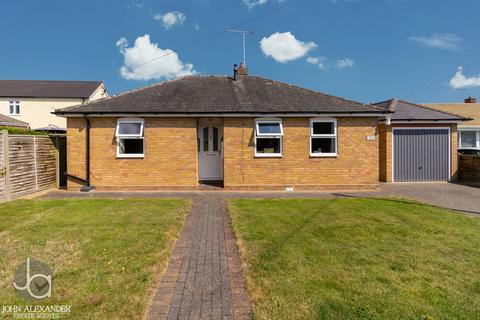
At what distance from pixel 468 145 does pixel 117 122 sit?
836 inches

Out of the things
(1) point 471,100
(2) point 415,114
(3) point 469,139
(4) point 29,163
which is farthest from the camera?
(1) point 471,100

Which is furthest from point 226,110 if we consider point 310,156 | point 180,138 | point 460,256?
point 460,256

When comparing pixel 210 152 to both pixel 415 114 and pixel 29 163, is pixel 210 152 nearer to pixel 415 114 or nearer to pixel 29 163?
pixel 29 163

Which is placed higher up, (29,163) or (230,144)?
(230,144)

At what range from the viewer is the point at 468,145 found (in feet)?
56.1

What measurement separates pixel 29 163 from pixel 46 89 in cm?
2898

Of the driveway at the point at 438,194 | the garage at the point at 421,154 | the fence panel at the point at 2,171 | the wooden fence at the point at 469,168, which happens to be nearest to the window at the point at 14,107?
the fence panel at the point at 2,171

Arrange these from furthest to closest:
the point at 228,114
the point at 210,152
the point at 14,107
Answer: the point at 14,107, the point at 210,152, the point at 228,114

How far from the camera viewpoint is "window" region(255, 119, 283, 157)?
9914 mm

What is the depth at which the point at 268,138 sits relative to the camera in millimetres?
A: 10031

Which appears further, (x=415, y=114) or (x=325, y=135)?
(x=415, y=114)

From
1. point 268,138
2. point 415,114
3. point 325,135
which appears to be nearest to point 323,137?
point 325,135

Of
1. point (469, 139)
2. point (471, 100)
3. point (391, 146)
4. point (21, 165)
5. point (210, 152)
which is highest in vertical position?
point (471, 100)

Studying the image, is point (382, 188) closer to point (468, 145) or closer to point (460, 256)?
point (460, 256)
